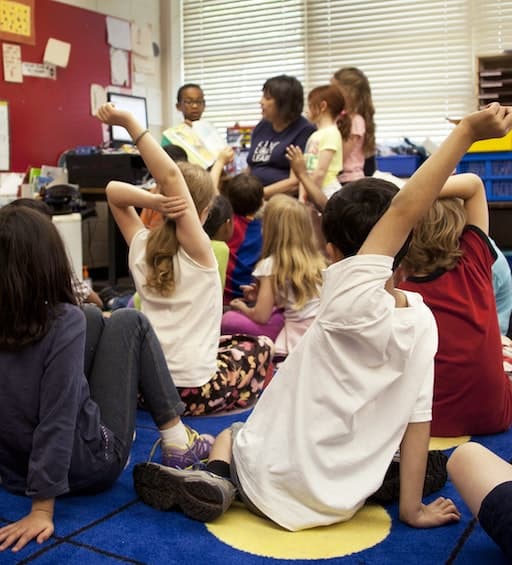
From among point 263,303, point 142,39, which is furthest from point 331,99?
point 142,39

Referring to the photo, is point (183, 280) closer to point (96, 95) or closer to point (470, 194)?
point (470, 194)

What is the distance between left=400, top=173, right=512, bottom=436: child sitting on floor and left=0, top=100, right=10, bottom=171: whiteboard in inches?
121

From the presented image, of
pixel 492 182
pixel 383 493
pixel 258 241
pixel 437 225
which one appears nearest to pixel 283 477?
pixel 383 493

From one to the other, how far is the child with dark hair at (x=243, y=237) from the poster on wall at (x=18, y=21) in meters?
1.99

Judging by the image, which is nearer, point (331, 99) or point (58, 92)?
point (331, 99)

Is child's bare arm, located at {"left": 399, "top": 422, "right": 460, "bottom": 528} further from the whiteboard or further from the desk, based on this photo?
the whiteboard

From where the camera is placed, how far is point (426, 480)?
1313 millimetres

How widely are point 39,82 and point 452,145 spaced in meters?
3.71

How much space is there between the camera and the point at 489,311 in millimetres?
1641

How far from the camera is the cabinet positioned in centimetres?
362

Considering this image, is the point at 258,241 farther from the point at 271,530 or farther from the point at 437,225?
the point at 271,530

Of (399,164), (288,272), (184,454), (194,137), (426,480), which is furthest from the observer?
(399,164)

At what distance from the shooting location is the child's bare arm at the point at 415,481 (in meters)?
1.17

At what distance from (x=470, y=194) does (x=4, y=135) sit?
3189 millimetres
